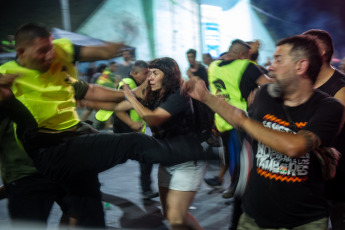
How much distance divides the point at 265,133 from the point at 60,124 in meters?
1.32

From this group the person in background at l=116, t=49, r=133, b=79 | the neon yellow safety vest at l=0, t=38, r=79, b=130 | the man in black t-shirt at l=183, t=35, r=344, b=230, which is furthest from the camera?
the person in background at l=116, t=49, r=133, b=79

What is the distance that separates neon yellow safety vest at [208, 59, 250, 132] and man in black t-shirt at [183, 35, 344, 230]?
2339 mm

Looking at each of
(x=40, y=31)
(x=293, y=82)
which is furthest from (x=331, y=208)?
(x=40, y=31)

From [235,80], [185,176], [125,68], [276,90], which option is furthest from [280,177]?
[125,68]

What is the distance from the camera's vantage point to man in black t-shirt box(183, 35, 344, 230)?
200cm

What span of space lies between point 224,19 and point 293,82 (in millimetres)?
18188

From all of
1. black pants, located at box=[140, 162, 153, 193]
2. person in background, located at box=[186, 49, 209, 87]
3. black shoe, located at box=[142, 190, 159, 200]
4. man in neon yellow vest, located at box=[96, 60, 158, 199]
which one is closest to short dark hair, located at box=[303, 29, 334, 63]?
man in neon yellow vest, located at box=[96, 60, 158, 199]

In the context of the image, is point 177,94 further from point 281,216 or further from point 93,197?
point 281,216

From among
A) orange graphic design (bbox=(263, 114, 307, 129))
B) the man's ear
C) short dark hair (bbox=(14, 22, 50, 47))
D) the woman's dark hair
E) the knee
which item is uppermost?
short dark hair (bbox=(14, 22, 50, 47))

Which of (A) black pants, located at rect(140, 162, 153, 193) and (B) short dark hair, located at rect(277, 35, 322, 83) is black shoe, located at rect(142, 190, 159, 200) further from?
(B) short dark hair, located at rect(277, 35, 322, 83)

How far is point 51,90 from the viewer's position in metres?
2.40

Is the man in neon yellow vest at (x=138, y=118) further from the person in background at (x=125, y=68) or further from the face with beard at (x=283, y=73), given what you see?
the face with beard at (x=283, y=73)

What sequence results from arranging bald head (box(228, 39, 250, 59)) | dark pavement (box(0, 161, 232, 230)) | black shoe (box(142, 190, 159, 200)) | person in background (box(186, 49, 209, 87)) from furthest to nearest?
person in background (box(186, 49, 209, 87)), black shoe (box(142, 190, 159, 200)), bald head (box(228, 39, 250, 59)), dark pavement (box(0, 161, 232, 230))

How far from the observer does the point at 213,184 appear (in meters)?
5.57
